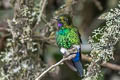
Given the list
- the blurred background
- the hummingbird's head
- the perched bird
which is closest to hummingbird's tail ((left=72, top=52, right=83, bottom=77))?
the perched bird

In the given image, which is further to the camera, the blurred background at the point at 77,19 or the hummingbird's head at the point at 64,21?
the blurred background at the point at 77,19

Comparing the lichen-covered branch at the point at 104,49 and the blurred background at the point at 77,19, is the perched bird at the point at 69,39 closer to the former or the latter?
the lichen-covered branch at the point at 104,49

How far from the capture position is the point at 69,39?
6.99 feet

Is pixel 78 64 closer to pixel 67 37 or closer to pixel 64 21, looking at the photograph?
pixel 67 37

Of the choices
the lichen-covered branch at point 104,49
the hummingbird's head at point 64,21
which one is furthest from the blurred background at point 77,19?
the lichen-covered branch at point 104,49

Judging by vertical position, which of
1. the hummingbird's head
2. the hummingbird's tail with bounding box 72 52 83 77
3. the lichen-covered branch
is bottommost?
the hummingbird's tail with bounding box 72 52 83 77

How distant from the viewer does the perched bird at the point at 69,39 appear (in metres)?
2.09

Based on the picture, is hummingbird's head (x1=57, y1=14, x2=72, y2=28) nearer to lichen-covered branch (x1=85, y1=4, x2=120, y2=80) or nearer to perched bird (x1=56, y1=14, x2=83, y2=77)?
perched bird (x1=56, y1=14, x2=83, y2=77)

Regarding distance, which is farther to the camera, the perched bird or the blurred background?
the blurred background

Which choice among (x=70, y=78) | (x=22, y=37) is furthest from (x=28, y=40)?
(x=70, y=78)

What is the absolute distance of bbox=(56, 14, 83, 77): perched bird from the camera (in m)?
2.09

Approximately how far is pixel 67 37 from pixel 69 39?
25 millimetres

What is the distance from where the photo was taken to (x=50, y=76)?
2.55 m

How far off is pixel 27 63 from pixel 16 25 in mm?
280
